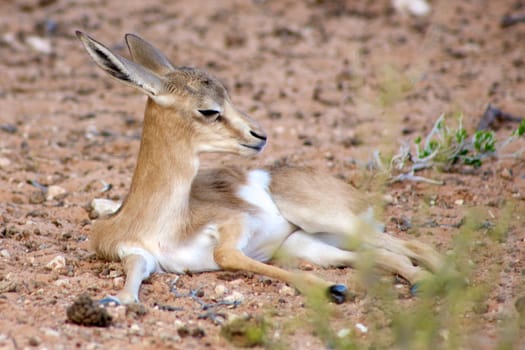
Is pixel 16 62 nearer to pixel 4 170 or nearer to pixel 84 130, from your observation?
pixel 84 130

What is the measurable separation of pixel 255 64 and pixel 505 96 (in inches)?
148

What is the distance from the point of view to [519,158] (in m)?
7.81

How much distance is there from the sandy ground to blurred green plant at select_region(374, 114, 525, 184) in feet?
0.46

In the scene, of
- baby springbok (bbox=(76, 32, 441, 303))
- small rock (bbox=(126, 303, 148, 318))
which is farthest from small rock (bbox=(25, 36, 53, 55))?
small rock (bbox=(126, 303, 148, 318))

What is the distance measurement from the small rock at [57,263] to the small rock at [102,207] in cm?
125

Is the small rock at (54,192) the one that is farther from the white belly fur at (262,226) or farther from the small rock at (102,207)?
the white belly fur at (262,226)

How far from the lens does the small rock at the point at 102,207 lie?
6.66m

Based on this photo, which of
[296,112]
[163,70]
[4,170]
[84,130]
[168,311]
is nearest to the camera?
[168,311]

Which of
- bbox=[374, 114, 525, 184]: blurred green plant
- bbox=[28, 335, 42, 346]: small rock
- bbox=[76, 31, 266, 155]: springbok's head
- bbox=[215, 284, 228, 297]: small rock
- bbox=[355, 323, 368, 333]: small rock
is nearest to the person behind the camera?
bbox=[28, 335, 42, 346]: small rock

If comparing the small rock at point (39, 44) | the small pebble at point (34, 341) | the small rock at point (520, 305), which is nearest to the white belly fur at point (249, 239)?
the small pebble at point (34, 341)

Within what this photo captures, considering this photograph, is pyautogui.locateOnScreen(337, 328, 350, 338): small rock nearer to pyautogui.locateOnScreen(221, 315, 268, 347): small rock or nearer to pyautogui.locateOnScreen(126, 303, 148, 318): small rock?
pyautogui.locateOnScreen(221, 315, 268, 347): small rock

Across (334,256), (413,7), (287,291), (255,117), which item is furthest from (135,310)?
(413,7)

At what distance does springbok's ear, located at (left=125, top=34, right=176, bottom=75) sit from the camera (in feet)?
19.6

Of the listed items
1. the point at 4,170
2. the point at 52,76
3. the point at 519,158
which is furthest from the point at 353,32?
the point at 4,170
